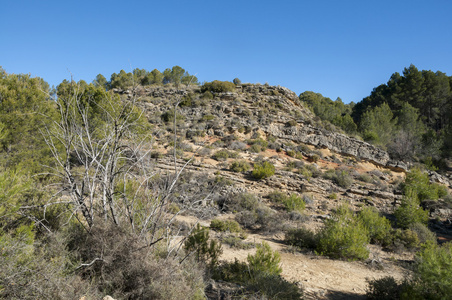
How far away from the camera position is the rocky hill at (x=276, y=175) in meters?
7.50

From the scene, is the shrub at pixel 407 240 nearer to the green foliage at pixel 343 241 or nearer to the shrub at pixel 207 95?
the green foliage at pixel 343 241

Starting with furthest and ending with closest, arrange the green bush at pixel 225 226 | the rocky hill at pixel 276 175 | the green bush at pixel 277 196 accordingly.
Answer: the green bush at pixel 277 196, the green bush at pixel 225 226, the rocky hill at pixel 276 175

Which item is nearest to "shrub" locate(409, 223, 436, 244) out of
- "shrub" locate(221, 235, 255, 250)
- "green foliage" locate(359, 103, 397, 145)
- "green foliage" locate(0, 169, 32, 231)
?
"shrub" locate(221, 235, 255, 250)

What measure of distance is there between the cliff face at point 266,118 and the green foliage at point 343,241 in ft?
43.8

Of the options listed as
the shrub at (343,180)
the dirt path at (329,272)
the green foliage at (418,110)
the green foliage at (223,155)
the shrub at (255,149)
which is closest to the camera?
the dirt path at (329,272)

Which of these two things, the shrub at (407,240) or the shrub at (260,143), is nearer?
the shrub at (407,240)

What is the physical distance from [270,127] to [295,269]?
17744 mm

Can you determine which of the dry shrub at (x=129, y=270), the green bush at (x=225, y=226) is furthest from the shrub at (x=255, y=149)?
the dry shrub at (x=129, y=270)

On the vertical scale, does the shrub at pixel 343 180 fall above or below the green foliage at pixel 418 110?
below

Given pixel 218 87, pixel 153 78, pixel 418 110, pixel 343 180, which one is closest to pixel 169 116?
pixel 218 87

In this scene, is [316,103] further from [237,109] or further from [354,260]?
[354,260]

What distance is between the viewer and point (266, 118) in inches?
990

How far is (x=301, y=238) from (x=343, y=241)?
1587 mm

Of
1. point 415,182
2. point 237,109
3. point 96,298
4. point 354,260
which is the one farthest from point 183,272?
point 237,109
